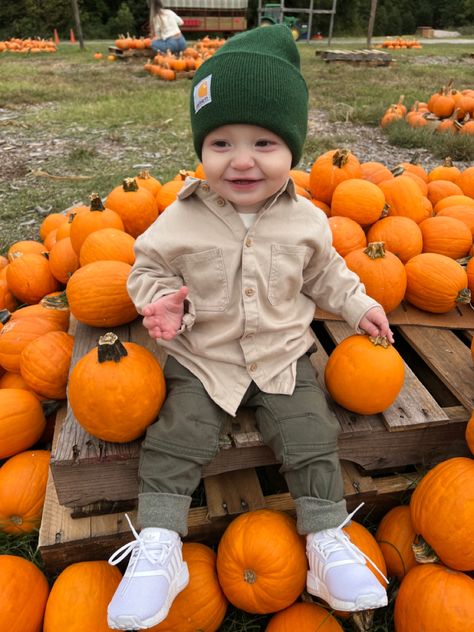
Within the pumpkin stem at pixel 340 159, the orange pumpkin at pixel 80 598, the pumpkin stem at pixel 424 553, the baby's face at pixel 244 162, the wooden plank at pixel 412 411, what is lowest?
the orange pumpkin at pixel 80 598

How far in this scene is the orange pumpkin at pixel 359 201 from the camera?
9.11 ft

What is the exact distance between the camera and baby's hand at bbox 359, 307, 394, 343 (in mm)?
1948

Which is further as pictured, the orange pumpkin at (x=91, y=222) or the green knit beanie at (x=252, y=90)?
the orange pumpkin at (x=91, y=222)

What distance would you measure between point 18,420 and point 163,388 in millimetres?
786

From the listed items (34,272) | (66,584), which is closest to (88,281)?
(34,272)

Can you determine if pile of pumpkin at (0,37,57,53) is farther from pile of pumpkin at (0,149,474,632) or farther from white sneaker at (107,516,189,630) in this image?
white sneaker at (107,516,189,630)

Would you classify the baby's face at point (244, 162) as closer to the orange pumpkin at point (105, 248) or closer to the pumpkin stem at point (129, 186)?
the orange pumpkin at point (105, 248)

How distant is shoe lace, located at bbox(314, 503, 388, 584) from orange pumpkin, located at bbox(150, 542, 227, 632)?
422 mm

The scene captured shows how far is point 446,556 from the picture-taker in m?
1.70

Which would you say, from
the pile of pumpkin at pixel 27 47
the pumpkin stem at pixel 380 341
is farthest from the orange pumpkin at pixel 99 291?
the pile of pumpkin at pixel 27 47

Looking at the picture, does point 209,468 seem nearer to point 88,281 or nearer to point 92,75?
point 88,281

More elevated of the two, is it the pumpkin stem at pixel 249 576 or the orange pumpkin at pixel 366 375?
the orange pumpkin at pixel 366 375

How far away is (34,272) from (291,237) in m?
1.74

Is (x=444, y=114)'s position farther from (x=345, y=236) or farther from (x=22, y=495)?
(x=22, y=495)
